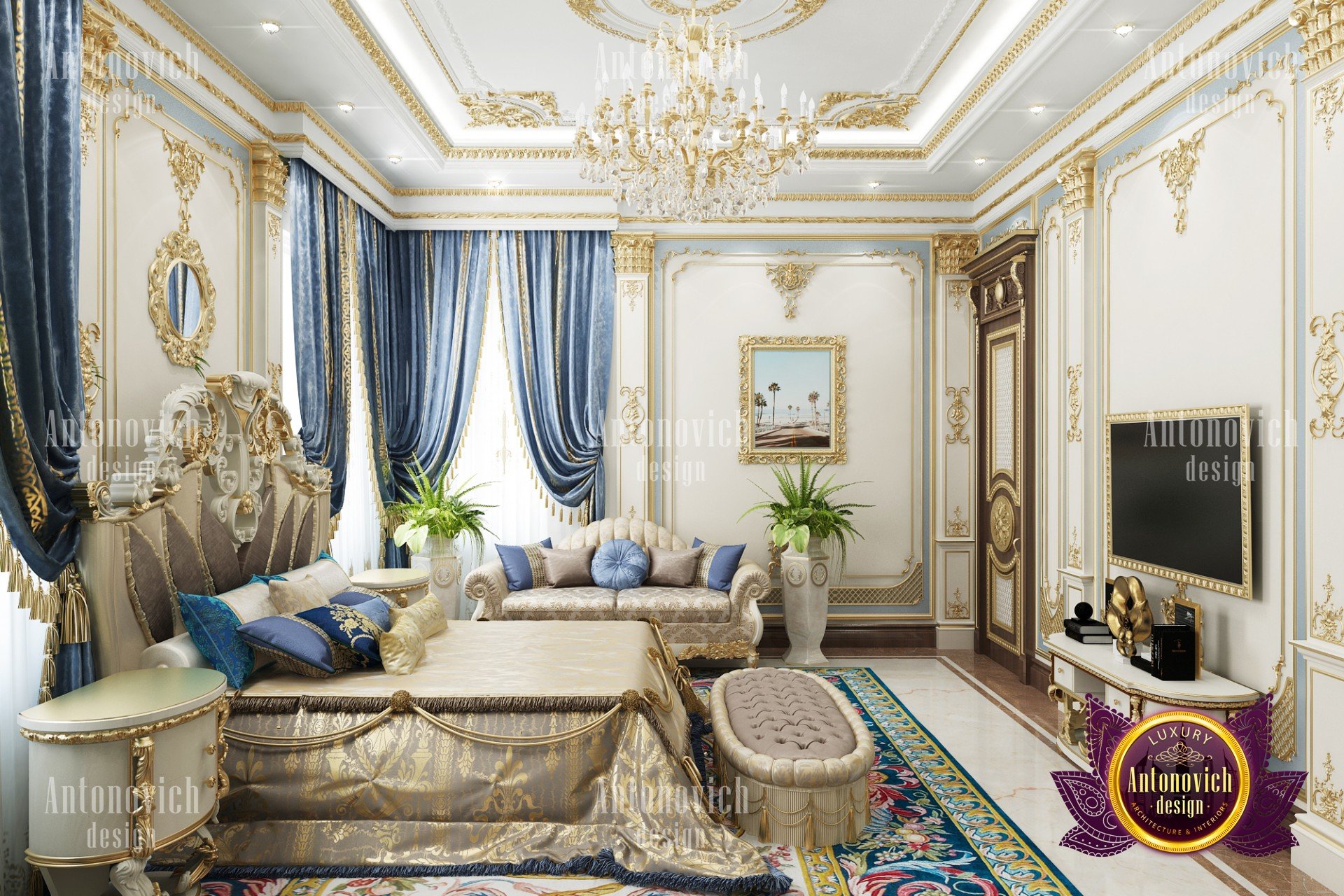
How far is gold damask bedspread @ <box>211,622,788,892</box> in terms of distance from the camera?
2.79 m

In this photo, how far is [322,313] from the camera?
4594 millimetres

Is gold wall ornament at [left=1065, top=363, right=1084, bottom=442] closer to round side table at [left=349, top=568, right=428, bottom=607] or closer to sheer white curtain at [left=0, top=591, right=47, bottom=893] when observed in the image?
round side table at [left=349, top=568, right=428, bottom=607]

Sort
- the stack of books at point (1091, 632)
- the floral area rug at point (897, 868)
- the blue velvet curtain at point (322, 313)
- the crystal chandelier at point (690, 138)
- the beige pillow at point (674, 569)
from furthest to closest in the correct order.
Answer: the beige pillow at point (674, 569) < the blue velvet curtain at point (322, 313) < the stack of books at point (1091, 632) < the crystal chandelier at point (690, 138) < the floral area rug at point (897, 868)

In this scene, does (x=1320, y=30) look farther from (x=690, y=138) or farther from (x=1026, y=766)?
(x=1026, y=766)

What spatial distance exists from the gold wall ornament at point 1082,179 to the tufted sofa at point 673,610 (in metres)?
2.91

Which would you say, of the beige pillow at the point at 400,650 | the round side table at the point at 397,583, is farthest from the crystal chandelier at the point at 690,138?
the round side table at the point at 397,583

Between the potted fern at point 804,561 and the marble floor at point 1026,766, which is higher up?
the potted fern at point 804,561

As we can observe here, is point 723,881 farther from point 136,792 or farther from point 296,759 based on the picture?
point 136,792

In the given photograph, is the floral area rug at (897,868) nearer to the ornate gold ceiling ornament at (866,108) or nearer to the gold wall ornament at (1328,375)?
the gold wall ornament at (1328,375)

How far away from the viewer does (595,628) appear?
13.1ft

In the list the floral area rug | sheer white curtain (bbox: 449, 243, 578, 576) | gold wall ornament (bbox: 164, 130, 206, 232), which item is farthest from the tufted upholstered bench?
gold wall ornament (bbox: 164, 130, 206, 232)

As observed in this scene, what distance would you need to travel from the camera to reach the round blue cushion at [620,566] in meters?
5.46

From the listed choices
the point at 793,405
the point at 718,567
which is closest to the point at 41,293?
the point at 718,567

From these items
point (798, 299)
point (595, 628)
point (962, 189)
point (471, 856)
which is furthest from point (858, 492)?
point (471, 856)
